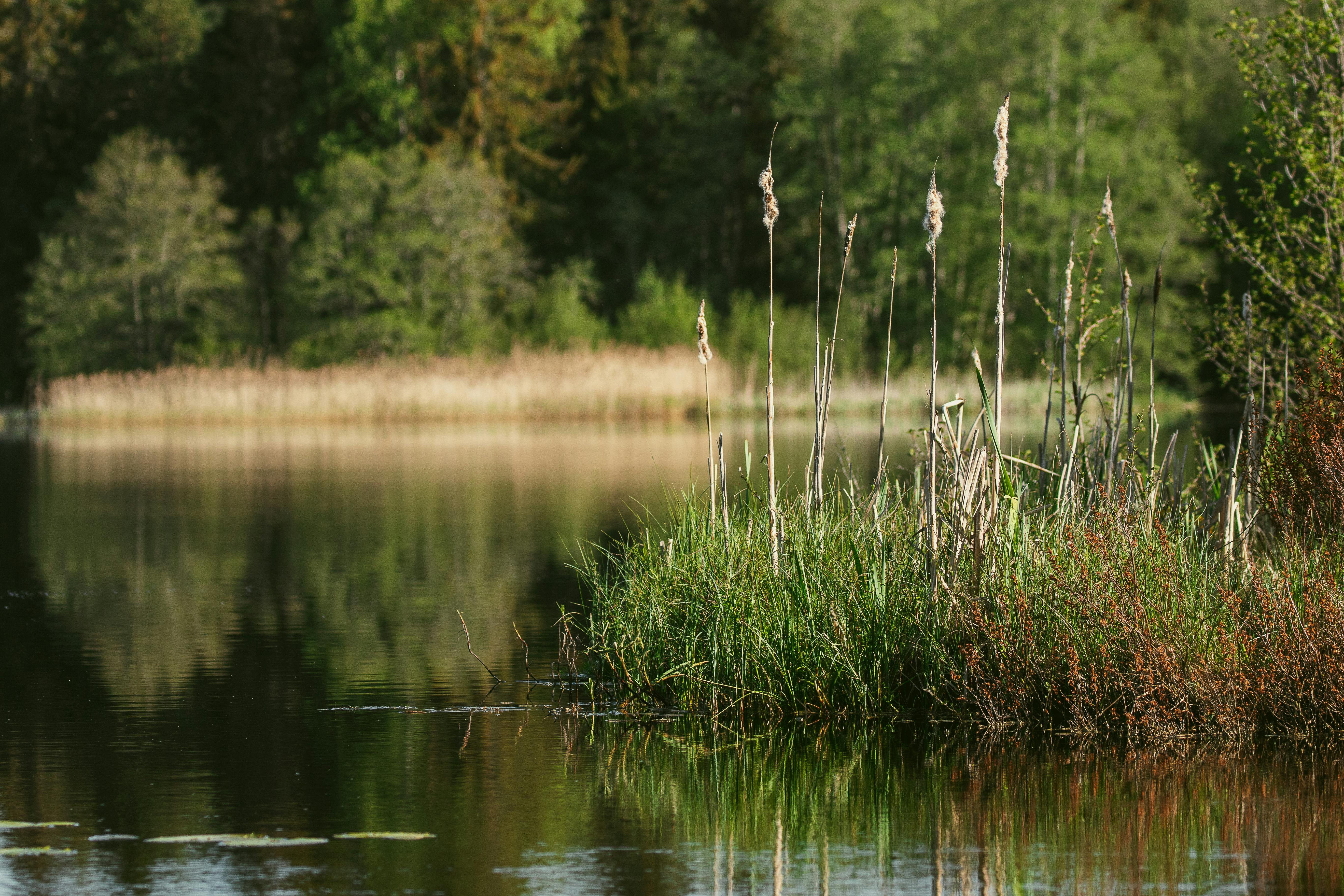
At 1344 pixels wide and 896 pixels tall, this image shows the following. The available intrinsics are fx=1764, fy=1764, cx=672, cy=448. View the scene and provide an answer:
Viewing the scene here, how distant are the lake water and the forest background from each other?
37.0 meters

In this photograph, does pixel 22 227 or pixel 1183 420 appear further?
pixel 22 227

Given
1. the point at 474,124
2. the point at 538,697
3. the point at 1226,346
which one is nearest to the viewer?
the point at 538,697

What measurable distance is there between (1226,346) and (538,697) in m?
7.29

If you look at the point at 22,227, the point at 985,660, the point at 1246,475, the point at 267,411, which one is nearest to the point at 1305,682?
the point at 985,660

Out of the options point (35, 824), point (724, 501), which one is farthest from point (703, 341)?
point (35, 824)

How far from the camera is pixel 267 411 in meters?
40.6

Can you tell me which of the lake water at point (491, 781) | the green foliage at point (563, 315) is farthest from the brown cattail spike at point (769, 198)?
the green foliage at point (563, 315)

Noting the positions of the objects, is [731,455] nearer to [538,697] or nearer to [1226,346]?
[1226,346]

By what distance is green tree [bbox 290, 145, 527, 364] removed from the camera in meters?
50.1

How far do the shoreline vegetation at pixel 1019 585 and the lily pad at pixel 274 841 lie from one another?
2.53m

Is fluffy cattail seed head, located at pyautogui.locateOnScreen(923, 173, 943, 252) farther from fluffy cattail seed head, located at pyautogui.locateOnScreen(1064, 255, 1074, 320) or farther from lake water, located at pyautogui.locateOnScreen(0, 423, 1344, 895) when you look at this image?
lake water, located at pyautogui.locateOnScreen(0, 423, 1344, 895)

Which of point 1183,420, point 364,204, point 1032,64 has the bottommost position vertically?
point 1183,420

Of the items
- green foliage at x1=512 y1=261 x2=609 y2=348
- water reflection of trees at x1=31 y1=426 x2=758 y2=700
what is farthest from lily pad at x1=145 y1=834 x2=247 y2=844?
green foliage at x1=512 y1=261 x2=609 y2=348

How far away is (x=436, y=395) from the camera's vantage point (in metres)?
40.7
